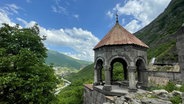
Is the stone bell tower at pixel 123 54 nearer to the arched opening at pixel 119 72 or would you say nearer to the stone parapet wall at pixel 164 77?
the arched opening at pixel 119 72

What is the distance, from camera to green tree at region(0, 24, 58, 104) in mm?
10906

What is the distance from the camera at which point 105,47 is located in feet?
45.4

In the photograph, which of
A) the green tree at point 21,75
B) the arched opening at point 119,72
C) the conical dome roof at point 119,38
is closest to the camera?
the green tree at point 21,75

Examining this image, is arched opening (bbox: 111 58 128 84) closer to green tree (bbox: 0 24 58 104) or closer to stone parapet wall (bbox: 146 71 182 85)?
stone parapet wall (bbox: 146 71 182 85)

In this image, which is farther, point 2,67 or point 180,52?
point 180,52

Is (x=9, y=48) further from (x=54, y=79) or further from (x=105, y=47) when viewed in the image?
(x=105, y=47)

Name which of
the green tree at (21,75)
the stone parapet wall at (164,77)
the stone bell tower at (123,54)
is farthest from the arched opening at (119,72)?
the green tree at (21,75)

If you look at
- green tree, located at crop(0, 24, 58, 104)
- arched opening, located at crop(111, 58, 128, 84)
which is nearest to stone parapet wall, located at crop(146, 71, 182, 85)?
arched opening, located at crop(111, 58, 128, 84)

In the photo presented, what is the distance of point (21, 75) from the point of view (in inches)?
460

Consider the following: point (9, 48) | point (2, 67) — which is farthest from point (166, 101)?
point (9, 48)

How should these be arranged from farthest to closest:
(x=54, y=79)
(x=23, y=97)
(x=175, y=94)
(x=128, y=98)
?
(x=54, y=79) → (x=23, y=97) → (x=128, y=98) → (x=175, y=94)

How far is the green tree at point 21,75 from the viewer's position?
10.9 metres

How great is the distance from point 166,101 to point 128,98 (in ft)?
7.83

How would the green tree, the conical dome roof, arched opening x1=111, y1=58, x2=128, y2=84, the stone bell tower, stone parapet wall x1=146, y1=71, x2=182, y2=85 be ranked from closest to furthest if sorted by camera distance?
1. the green tree
2. the stone bell tower
3. the conical dome roof
4. arched opening x1=111, y1=58, x2=128, y2=84
5. stone parapet wall x1=146, y1=71, x2=182, y2=85
